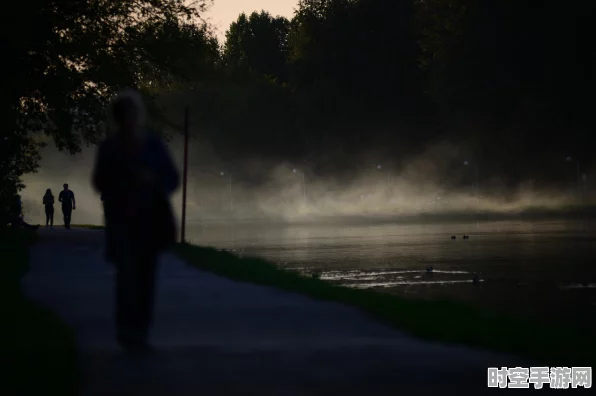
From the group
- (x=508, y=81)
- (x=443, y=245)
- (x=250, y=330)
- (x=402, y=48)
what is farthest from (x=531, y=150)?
(x=250, y=330)

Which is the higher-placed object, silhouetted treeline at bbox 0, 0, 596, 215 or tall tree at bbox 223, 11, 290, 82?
tall tree at bbox 223, 11, 290, 82

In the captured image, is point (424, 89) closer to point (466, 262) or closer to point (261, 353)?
point (466, 262)

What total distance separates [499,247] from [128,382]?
86.8 ft

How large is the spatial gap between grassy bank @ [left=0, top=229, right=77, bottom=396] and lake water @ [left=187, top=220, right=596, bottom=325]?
7058mm

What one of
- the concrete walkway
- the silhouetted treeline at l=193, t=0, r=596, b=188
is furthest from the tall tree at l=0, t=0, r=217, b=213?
the silhouetted treeline at l=193, t=0, r=596, b=188

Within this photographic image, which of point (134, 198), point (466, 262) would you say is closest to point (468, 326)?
point (134, 198)

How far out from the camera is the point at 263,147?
388 ft

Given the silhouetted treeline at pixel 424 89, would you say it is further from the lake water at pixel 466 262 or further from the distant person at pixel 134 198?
the distant person at pixel 134 198

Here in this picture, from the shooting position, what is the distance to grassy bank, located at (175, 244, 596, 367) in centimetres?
1030

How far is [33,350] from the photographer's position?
33.9ft

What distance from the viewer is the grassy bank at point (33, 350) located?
28.2 ft

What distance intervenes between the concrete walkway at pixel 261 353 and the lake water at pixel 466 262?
4.69 meters

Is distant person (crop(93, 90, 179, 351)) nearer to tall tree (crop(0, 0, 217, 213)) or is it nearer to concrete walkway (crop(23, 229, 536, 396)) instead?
concrete walkway (crop(23, 229, 536, 396))

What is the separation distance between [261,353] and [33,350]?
2.05 metres
